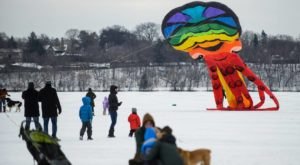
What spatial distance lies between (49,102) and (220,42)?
44.2 ft

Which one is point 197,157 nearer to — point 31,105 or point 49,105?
point 49,105

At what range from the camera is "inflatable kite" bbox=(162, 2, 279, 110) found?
24.4 metres

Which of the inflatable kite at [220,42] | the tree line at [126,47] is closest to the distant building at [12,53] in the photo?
the tree line at [126,47]

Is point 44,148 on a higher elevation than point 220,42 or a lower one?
lower

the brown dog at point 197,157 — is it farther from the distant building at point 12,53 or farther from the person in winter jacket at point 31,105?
the distant building at point 12,53

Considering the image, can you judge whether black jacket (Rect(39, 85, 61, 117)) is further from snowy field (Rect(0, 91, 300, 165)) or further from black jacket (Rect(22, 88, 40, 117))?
snowy field (Rect(0, 91, 300, 165))

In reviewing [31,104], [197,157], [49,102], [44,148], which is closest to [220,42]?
[31,104]

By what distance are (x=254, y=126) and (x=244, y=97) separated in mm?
8035

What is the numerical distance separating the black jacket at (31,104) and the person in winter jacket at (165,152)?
7.40 metres

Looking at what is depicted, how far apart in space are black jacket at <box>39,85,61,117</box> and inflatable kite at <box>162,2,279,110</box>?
41.1 ft

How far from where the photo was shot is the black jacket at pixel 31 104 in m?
13.2

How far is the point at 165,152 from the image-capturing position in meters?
6.21

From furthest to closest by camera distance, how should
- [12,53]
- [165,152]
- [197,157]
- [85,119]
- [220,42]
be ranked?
[12,53] → [220,42] → [85,119] → [197,157] → [165,152]

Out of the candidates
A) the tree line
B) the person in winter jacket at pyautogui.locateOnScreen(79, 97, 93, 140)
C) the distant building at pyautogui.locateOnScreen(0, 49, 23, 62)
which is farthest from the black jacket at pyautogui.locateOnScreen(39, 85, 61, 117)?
the distant building at pyautogui.locateOnScreen(0, 49, 23, 62)
